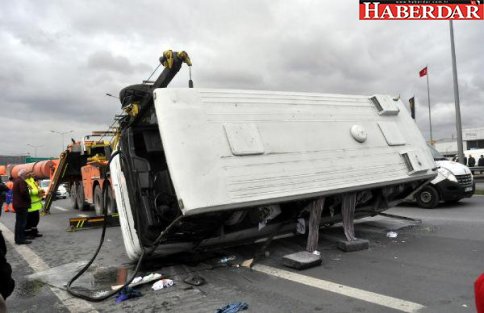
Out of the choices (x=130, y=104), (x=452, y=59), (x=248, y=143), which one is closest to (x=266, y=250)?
(x=248, y=143)

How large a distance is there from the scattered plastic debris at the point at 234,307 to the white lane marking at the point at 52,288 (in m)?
1.30

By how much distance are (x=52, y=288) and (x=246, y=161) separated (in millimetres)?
2810

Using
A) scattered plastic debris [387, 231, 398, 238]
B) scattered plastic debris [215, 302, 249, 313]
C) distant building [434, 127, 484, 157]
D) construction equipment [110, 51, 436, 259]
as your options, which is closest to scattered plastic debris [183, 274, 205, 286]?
construction equipment [110, 51, 436, 259]

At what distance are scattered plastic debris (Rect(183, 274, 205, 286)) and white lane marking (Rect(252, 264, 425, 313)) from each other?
77cm

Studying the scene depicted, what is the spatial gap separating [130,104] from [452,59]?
1401 cm

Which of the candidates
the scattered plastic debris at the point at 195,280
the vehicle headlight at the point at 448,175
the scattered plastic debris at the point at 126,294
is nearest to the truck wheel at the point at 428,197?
the vehicle headlight at the point at 448,175

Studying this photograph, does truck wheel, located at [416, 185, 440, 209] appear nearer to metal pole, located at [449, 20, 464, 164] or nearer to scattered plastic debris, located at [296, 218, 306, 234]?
scattered plastic debris, located at [296, 218, 306, 234]

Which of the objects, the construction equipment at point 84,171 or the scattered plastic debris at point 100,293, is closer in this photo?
the scattered plastic debris at point 100,293

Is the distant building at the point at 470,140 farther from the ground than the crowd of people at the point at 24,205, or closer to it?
farther from the ground

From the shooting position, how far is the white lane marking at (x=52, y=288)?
14.3 feet

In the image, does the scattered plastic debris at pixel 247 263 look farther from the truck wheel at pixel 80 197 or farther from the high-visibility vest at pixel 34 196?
the truck wheel at pixel 80 197

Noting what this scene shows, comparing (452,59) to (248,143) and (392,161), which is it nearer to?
(392,161)

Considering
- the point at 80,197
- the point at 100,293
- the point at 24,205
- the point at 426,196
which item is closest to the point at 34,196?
the point at 24,205

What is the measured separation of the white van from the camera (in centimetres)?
1058
